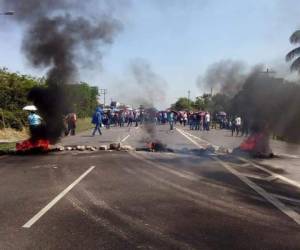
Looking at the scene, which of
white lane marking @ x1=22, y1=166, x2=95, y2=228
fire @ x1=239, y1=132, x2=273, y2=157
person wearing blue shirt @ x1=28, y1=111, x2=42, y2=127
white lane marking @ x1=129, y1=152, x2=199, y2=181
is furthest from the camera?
person wearing blue shirt @ x1=28, y1=111, x2=42, y2=127

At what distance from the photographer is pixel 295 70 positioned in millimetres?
18453

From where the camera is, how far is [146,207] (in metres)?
7.92

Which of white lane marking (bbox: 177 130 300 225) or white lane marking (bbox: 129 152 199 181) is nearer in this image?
white lane marking (bbox: 177 130 300 225)

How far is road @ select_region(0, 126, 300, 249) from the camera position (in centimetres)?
600

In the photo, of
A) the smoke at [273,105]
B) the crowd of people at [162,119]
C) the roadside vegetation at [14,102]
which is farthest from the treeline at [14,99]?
the smoke at [273,105]

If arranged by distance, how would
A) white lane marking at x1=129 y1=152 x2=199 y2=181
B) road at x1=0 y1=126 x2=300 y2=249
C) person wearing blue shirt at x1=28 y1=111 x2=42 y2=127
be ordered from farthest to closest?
person wearing blue shirt at x1=28 y1=111 x2=42 y2=127 → white lane marking at x1=129 y1=152 x2=199 y2=181 → road at x1=0 y1=126 x2=300 y2=249

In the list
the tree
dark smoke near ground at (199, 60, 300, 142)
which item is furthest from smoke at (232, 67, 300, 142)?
the tree

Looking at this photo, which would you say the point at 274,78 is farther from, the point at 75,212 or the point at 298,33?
the point at 75,212

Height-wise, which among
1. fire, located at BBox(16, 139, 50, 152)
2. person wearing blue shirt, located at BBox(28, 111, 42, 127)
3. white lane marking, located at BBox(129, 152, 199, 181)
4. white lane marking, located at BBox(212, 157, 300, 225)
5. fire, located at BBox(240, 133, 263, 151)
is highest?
person wearing blue shirt, located at BBox(28, 111, 42, 127)

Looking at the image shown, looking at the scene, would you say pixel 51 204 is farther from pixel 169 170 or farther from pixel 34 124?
pixel 34 124

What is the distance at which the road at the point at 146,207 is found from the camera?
6.00m

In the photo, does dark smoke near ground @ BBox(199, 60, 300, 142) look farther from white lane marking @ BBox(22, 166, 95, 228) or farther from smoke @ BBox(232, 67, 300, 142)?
white lane marking @ BBox(22, 166, 95, 228)

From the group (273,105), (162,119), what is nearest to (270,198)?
(273,105)

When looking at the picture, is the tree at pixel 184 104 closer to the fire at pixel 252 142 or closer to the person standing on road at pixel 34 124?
the fire at pixel 252 142
